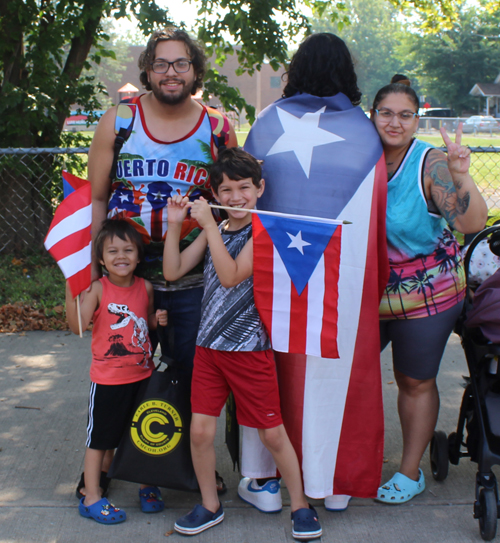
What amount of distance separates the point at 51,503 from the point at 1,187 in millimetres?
4761

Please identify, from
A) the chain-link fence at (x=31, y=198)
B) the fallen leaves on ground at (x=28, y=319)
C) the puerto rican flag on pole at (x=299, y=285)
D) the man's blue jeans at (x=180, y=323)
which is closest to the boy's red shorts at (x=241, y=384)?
the puerto rican flag on pole at (x=299, y=285)

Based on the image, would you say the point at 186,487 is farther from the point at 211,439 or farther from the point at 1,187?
the point at 1,187

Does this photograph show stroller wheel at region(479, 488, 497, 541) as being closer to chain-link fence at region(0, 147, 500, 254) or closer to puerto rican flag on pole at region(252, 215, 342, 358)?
puerto rican flag on pole at region(252, 215, 342, 358)

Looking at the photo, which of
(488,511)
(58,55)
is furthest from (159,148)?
(58,55)

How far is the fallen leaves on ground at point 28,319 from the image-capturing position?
16.6 feet

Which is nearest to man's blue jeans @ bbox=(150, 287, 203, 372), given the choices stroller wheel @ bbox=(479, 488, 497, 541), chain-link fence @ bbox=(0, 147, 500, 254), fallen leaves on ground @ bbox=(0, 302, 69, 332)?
stroller wheel @ bbox=(479, 488, 497, 541)

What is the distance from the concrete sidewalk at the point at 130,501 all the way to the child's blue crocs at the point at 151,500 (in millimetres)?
31

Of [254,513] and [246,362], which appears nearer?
[246,362]

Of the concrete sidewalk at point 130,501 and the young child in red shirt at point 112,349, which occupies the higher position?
the young child in red shirt at point 112,349

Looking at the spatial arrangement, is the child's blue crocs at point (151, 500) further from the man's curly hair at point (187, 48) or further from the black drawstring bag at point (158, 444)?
the man's curly hair at point (187, 48)

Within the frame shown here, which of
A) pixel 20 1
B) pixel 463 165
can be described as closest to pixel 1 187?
pixel 20 1

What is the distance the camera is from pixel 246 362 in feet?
8.20

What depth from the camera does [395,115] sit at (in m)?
2.57

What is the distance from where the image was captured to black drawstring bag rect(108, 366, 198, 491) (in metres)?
2.68
